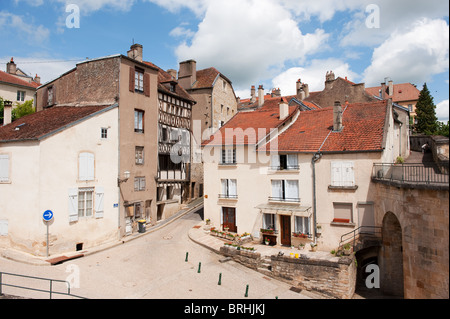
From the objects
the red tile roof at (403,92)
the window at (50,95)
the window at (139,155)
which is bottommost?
the window at (139,155)

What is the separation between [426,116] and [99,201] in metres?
36.1

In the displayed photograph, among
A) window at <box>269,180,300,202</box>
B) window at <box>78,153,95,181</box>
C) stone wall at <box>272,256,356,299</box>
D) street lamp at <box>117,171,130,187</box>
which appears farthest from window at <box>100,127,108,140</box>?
stone wall at <box>272,256,356,299</box>

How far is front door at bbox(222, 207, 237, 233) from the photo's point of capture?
20.2 metres

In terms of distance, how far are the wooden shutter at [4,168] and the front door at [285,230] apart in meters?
15.5

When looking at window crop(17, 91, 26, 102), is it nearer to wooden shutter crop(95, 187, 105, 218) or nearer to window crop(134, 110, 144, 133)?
window crop(134, 110, 144, 133)

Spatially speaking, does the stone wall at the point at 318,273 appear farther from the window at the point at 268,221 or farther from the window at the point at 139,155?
the window at the point at 139,155

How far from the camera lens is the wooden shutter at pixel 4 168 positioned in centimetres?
1630

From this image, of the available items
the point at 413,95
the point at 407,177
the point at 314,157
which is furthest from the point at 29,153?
the point at 413,95

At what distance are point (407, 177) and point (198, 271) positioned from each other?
10081mm

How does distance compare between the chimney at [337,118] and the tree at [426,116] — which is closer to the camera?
the chimney at [337,118]

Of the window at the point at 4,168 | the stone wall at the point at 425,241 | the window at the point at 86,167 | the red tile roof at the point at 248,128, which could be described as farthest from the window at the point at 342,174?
the window at the point at 4,168

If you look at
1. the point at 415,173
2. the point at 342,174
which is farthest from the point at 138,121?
the point at 415,173

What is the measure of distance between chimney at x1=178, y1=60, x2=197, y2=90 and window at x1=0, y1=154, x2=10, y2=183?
17.6 meters

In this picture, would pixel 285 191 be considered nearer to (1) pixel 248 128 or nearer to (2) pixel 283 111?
(1) pixel 248 128
